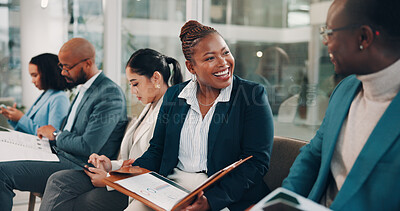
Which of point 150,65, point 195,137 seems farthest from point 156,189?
point 150,65

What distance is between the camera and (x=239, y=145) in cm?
163

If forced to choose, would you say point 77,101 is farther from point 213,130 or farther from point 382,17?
point 382,17

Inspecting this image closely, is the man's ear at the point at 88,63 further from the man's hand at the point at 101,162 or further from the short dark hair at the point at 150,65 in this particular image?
the man's hand at the point at 101,162

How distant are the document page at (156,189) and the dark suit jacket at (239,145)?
0.14 metres

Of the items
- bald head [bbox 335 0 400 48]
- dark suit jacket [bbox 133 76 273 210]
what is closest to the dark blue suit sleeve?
dark suit jacket [bbox 133 76 273 210]

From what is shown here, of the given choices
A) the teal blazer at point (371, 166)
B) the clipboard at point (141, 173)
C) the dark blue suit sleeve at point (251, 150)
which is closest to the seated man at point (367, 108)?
the teal blazer at point (371, 166)

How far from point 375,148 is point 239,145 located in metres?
0.72

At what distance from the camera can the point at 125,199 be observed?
→ 2078 mm

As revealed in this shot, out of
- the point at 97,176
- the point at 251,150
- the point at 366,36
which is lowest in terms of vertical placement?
the point at 97,176

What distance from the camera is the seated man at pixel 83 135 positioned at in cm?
235

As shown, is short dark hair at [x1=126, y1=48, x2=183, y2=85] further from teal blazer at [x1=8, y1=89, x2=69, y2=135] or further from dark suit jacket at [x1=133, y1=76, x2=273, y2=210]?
teal blazer at [x1=8, y1=89, x2=69, y2=135]

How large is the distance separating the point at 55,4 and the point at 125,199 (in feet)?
13.4

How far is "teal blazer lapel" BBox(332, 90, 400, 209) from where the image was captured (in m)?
0.96

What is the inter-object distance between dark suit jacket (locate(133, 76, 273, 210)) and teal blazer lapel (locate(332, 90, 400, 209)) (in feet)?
1.85
